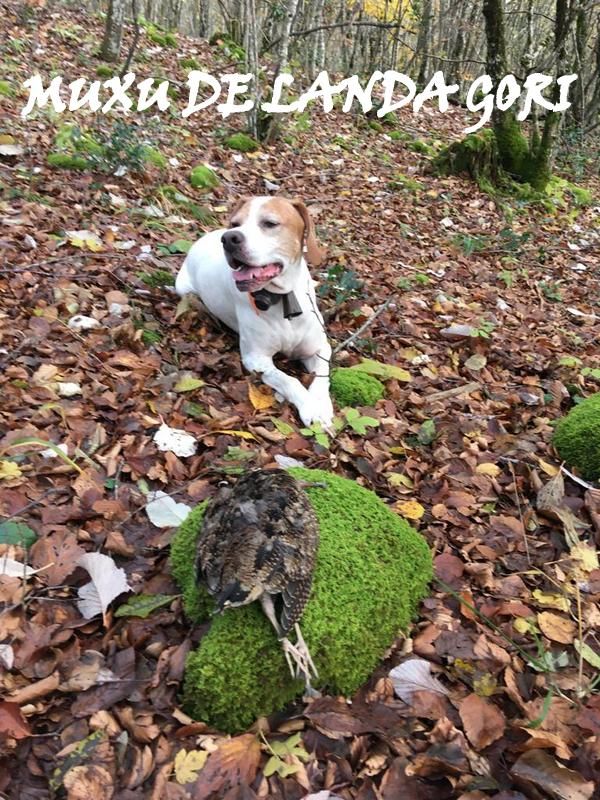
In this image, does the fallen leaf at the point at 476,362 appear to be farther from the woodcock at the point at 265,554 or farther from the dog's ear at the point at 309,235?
the woodcock at the point at 265,554

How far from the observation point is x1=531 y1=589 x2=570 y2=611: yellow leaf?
8.67 feet

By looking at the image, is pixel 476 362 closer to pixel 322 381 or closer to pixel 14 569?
pixel 322 381

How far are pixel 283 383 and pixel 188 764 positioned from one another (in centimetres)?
252

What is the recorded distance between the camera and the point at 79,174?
6.92 m

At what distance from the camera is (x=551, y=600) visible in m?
2.68

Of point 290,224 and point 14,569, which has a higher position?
point 290,224

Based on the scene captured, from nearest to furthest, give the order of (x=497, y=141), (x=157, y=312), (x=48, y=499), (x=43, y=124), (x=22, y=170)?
1. (x=48, y=499)
2. (x=157, y=312)
3. (x=22, y=170)
4. (x=43, y=124)
5. (x=497, y=141)

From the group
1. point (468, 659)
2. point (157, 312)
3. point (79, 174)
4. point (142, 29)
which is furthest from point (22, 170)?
point (142, 29)

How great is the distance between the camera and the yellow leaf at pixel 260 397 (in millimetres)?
3895

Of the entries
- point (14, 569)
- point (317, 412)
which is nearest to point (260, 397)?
point (317, 412)

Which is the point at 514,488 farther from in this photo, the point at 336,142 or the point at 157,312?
the point at 336,142

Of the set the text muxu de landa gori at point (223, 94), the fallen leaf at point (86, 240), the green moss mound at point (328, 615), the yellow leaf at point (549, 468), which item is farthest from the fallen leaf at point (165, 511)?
the text muxu de landa gori at point (223, 94)

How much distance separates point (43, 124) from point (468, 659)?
869 centimetres

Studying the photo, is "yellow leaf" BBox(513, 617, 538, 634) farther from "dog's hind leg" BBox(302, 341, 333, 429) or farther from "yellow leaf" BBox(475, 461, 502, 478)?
"dog's hind leg" BBox(302, 341, 333, 429)
